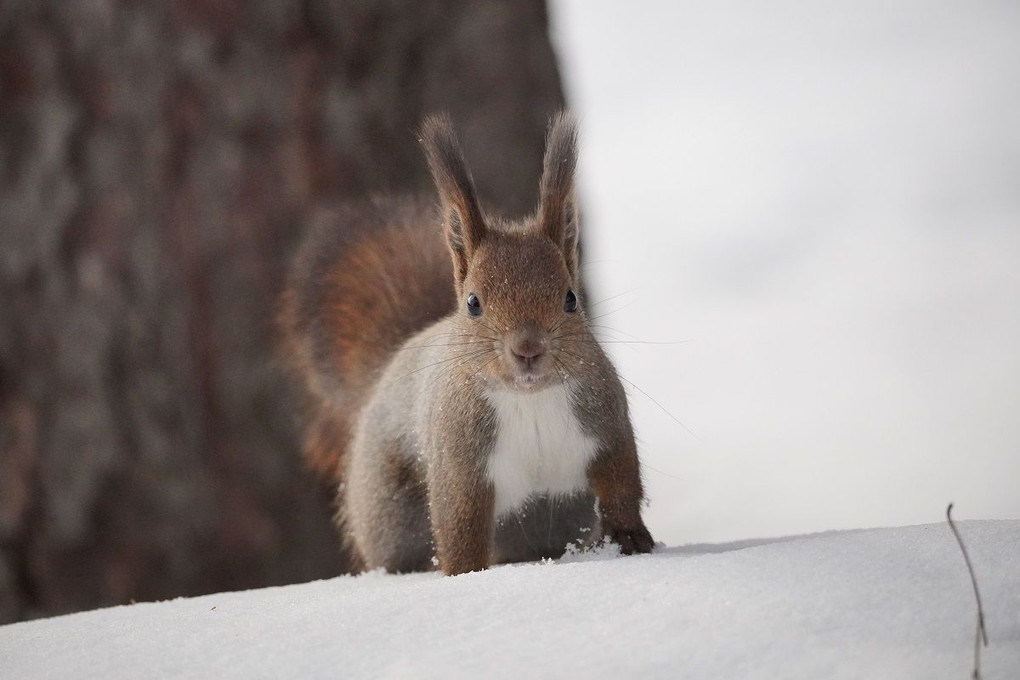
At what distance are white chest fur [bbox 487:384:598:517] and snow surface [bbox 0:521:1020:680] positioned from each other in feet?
0.89

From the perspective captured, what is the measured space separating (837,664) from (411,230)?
1.62 metres

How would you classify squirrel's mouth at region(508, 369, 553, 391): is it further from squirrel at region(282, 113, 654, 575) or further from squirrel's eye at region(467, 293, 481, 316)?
squirrel's eye at region(467, 293, 481, 316)

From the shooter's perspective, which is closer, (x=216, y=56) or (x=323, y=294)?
(x=323, y=294)

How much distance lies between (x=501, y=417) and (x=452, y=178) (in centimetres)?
41

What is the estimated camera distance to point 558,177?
1.70m

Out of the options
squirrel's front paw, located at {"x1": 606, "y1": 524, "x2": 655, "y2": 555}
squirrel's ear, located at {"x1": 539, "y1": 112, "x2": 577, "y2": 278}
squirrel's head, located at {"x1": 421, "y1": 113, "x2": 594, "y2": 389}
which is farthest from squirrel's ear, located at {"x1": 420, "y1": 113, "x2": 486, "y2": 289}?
squirrel's front paw, located at {"x1": 606, "y1": 524, "x2": 655, "y2": 555}

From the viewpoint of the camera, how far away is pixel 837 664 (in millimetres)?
909

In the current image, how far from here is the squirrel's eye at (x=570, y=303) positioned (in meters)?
1.62

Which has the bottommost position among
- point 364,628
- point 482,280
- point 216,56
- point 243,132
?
point 364,628

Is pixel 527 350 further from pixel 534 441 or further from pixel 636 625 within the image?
pixel 636 625

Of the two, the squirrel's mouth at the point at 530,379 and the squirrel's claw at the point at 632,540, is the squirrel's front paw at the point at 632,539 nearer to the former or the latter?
the squirrel's claw at the point at 632,540

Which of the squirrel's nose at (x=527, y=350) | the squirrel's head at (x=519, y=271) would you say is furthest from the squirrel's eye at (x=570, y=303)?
the squirrel's nose at (x=527, y=350)

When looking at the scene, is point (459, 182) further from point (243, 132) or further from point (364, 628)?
point (243, 132)

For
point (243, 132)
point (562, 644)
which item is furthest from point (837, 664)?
point (243, 132)
